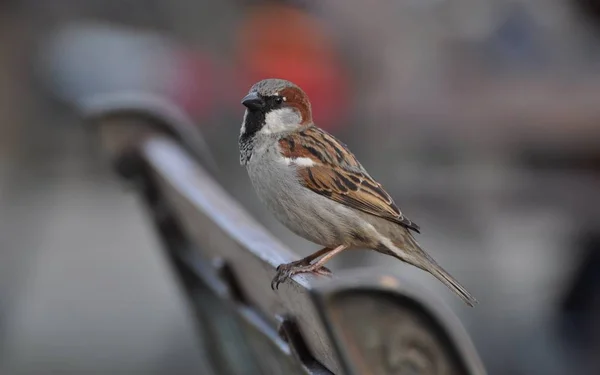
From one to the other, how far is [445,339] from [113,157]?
1.37 m

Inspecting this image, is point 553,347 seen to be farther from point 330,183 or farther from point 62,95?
point 62,95

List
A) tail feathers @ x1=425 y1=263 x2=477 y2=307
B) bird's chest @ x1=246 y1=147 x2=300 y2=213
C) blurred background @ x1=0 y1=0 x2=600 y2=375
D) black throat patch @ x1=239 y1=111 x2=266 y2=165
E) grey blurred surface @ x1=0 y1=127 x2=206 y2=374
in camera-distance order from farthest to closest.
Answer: grey blurred surface @ x1=0 y1=127 x2=206 y2=374 → blurred background @ x1=0 y1=0 x2=600 y2=375 → bird's chest @ x1=246 y1=147 x2=300 y2=213 → black throat patch @ x1=239 y1=111 x2=266 y2=165 → tail feathers @ x1=425 y1=263 x2=477 y2=307

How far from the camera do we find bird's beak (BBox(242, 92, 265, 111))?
1.12 meters

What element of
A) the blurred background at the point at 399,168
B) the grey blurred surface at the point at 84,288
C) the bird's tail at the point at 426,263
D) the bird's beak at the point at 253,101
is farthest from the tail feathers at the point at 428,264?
the grey blurred surface at the point at 84,288

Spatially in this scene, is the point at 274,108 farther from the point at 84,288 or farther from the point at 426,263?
the point at 84,288

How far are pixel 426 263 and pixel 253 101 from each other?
12.6 inches

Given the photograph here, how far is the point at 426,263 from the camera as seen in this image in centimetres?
131

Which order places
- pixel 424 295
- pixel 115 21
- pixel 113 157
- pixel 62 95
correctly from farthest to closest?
pixel 115 21
pixel 62 95
pixel 113 157
pixel 424 295

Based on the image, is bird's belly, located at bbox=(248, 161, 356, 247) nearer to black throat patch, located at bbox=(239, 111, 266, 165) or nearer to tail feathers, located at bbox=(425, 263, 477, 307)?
black throat patch, located at bbox=(239, 111, 266, 165)

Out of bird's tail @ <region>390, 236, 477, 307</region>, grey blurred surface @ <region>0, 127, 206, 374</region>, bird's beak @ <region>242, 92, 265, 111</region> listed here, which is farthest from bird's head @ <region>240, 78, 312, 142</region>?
grey blurred surface @ <region>0, 127, 206, 374</region>

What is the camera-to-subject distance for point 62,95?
25.5 feet

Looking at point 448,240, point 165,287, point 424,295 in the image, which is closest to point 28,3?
point 165,287

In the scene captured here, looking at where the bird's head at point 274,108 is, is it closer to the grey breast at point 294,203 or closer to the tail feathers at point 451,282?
the grey breast at point 294,203

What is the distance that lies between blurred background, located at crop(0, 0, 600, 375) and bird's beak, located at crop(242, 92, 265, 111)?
940 millimetres
